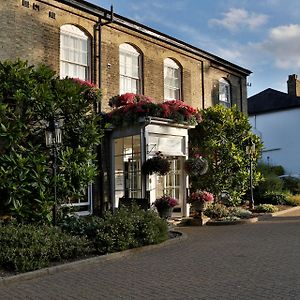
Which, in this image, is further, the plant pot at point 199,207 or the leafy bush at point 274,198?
the leafy bush at point 274,198

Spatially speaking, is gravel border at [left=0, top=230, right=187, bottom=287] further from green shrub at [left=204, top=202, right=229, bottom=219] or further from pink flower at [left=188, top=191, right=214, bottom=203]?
green shrub at [left=204, top=202, right=229, bottom=219]

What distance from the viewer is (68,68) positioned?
14227 millimetres

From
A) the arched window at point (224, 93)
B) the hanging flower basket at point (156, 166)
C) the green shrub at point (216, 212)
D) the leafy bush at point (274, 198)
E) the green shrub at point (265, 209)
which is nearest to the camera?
the hanging flower basket at point (156, 166)

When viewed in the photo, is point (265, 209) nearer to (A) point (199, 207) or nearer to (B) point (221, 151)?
(B) point (221, 151)

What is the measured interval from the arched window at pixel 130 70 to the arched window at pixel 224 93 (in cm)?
558

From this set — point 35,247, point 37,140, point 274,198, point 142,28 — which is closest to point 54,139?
point 37,140

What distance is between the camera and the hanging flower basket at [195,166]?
1501cm

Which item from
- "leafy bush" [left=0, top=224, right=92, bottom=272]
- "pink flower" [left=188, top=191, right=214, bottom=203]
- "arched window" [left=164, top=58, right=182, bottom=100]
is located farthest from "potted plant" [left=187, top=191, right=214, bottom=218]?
"leafy bush" [left=0, top=224, right=92, bottom=272]

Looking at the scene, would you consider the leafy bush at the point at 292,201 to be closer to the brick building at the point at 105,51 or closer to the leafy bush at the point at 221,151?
the leafy bush at the point at 221,151

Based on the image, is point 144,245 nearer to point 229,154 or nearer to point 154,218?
point 154,218

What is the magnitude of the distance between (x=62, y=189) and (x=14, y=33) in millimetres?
4755

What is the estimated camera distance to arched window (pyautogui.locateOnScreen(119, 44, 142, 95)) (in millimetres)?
15852

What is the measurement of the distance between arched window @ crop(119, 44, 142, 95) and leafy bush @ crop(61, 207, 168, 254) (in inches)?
244

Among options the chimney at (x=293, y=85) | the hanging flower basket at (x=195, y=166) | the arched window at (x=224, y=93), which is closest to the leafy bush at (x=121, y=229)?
the hanging flower basket at (x=195, y=166)
